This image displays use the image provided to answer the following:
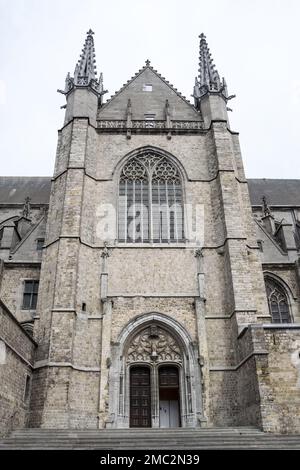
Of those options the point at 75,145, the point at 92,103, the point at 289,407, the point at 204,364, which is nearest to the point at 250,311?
the point at 204,364

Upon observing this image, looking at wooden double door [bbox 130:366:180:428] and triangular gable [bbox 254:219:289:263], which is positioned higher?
triangular gable [bbox 254:219:289:263]

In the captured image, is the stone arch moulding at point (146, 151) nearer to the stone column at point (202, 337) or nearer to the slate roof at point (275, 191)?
the stone column at point (202, 337)

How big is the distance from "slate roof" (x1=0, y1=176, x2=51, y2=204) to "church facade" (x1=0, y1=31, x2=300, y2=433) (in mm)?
4045

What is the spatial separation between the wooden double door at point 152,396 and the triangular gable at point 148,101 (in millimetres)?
12129

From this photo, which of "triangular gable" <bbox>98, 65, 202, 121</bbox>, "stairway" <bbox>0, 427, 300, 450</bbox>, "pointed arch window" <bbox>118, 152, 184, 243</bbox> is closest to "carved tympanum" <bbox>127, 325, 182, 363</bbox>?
"stairway" <bbox>0, 427, 300, 450</bbox>

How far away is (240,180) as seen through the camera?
17.6 meters

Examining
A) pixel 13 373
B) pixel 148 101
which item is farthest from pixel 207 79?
pixel 13 373

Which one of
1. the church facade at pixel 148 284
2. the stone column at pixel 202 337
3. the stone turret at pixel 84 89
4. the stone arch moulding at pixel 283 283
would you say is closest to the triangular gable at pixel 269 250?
the church facade at pixel 148 284

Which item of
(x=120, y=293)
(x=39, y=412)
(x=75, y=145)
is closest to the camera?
(x=39, y=412)

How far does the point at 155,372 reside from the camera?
1382 centimetres

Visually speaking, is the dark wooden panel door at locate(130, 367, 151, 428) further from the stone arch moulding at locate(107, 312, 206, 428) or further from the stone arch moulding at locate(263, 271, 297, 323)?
the stone arch moulding at locate(263, 271, 297, 323)

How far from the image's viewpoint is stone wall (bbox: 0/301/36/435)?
10.3 meters

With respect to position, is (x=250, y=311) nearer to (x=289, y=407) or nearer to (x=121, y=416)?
(x=289, y=407)

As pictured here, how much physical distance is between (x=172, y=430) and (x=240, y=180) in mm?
10765
